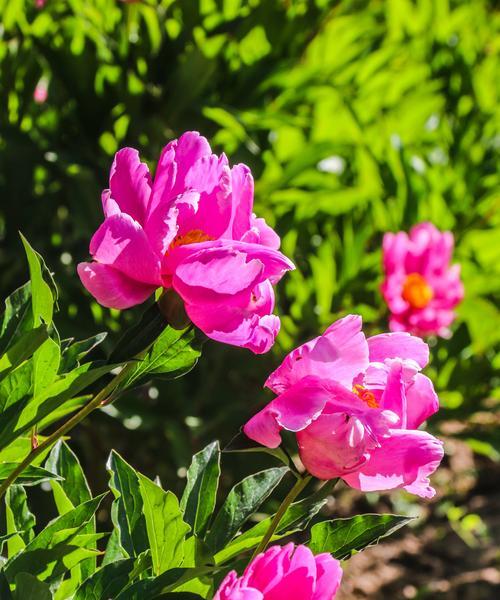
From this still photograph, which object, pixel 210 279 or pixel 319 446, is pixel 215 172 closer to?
pixel 210 279

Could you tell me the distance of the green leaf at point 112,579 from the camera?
2.53 ft

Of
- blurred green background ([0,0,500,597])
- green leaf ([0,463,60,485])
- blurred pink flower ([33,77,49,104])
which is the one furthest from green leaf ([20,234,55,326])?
blurred pink flower ([33,77,49,104])

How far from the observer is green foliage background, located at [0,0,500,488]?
1.94m

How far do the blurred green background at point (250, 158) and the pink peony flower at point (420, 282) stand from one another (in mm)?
148

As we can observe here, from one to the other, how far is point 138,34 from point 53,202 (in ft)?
1.23

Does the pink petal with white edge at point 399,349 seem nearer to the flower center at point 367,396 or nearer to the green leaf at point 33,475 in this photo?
the flower center at point 367,396

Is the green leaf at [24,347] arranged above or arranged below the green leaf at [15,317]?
above

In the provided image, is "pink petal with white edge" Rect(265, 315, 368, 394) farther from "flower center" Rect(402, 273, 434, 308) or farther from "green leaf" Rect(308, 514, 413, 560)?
"flower center" Rect(402, 273, 434, 308)

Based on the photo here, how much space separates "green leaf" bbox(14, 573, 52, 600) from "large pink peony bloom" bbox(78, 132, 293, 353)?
0.66 ft

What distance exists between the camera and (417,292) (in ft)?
6.90

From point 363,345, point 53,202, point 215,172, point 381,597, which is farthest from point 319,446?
point 381,597

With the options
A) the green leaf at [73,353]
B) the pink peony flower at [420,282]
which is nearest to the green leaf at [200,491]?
the green leaf at [73,353]

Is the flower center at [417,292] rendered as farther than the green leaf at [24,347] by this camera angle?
Yes

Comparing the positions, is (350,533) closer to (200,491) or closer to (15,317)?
(200,491)
